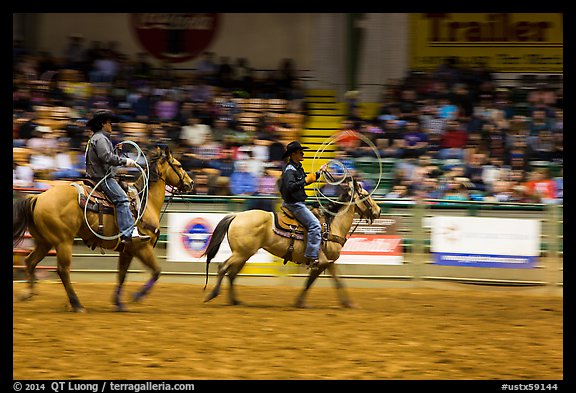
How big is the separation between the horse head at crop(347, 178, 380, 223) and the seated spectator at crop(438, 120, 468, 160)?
4212 mm

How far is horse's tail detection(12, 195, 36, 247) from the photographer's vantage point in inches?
412

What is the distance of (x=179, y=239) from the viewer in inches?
544

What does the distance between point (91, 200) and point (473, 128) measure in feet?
28.2

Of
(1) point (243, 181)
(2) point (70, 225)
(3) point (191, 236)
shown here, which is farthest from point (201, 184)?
(2) point (70, 225)

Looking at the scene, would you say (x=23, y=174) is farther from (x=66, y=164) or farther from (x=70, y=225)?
(x=70, y=225)

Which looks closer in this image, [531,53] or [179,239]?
[179,239]

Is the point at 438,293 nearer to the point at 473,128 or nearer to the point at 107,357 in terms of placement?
the point at 473,128

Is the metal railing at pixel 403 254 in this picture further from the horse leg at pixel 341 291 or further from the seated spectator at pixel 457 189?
the horse leg at pixel 341 291

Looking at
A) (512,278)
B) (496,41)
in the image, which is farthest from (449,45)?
(512,278)

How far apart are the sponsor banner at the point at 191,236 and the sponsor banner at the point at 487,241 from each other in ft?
9.58

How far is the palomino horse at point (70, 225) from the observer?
10.6 metres

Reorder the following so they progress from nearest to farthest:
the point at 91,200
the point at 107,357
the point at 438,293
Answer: the point at 107,357 < the point at 91,200 < the point at 438,293

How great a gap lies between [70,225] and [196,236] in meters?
3.35

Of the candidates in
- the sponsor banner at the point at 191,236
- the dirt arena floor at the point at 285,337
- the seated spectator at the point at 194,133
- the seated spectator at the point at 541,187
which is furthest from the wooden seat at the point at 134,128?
the seated spectator at the point at 541,187
